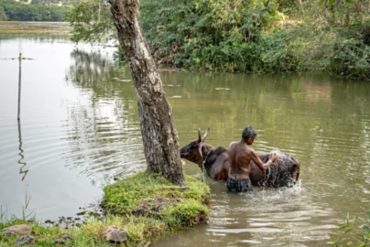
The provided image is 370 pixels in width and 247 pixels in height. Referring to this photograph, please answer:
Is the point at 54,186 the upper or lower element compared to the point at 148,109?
lower

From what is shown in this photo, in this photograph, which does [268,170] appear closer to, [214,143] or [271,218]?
[271,218]

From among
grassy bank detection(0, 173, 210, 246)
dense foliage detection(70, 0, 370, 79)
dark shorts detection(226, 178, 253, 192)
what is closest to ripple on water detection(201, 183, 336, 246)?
dark shorts detection(226, 178, 253, 192)

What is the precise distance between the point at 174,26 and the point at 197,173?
19164 millimetres

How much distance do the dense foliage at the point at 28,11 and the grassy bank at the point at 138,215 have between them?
221 feet

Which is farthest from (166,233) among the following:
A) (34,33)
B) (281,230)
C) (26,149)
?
(34,33)

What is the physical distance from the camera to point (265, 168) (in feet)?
28.3

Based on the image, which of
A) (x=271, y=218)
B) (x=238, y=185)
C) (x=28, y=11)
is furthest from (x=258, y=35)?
(x=28, y=11)

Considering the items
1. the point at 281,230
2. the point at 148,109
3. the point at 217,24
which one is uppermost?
the point at 217,24

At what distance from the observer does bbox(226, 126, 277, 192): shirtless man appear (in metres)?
8.34

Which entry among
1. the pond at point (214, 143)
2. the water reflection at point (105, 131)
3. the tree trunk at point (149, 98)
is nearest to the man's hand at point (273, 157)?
the pond at point (214, 143)

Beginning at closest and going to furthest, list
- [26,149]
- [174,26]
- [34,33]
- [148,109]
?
[148,109] < [26,149] < [174,26] < [34,33]

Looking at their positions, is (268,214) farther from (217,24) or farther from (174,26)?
(174,26)

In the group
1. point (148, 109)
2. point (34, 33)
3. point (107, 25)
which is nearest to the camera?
point (148, 109)

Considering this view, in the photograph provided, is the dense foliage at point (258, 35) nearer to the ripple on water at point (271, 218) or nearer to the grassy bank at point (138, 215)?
the ripple on water at point (271, 218)
